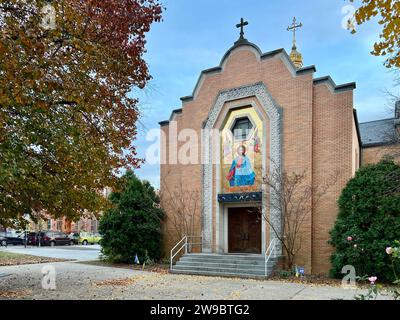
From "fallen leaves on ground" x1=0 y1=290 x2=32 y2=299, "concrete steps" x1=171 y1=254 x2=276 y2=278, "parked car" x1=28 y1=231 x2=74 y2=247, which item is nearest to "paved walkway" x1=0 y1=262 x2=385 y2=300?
"fallen leaves on ground" x1=0 y1=290 x2=32 y2=299

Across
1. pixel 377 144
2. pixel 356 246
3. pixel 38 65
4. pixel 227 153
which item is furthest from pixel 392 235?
pixel 38 65

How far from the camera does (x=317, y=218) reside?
14.6 meters

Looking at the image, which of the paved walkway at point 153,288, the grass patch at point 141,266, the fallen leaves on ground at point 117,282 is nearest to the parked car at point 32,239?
the grass patch at point 141,266

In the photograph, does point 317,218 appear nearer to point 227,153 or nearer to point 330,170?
point 330,170

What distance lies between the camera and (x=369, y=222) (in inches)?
498

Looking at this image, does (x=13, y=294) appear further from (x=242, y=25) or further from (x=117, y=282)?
(x=242, y=25)

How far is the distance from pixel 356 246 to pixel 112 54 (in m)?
9.53

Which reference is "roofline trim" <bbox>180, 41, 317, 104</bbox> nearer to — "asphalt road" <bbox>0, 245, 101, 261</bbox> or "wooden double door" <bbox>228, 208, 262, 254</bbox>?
"wooden double door" <bbox>228, 208, 262, 254</bbox>

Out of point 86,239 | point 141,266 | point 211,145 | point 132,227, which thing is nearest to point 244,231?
point 211,145

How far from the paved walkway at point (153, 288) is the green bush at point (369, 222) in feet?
6.14

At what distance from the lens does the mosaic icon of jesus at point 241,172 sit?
16.6 m

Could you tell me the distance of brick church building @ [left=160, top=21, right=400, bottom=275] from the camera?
570 inches

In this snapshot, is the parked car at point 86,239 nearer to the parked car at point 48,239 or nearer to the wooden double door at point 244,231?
the parked car at point 48,239

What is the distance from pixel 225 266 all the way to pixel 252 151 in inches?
204
